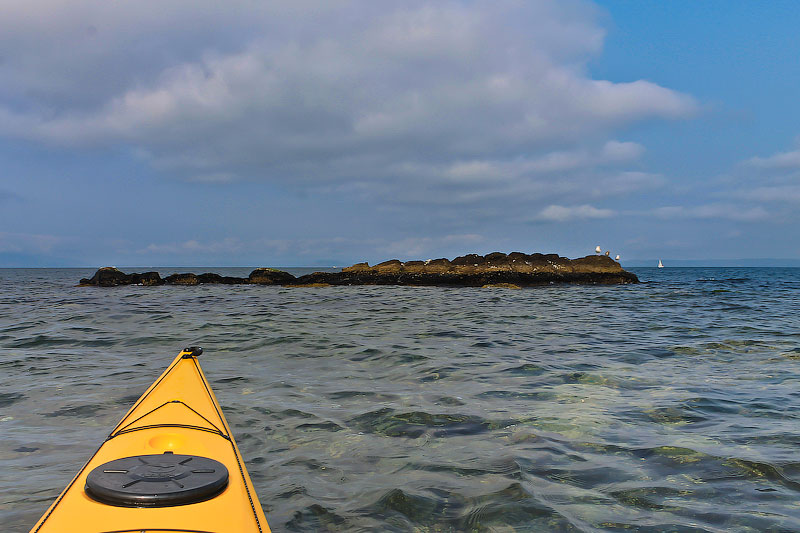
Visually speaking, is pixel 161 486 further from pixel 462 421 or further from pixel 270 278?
pixel 270 278

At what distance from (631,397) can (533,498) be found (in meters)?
3.58

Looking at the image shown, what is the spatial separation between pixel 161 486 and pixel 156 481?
0.32 feet

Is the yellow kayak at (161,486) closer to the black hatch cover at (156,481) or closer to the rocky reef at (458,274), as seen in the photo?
the black hatch cover at (156,481)

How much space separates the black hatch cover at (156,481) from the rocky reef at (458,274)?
103 feet

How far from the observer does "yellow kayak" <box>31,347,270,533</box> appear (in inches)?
96.6

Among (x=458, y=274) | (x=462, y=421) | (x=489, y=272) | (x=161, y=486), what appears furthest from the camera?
→ (x=458, y=274)

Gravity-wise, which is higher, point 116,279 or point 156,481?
point 116,279

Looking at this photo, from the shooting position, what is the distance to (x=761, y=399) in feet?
21.5

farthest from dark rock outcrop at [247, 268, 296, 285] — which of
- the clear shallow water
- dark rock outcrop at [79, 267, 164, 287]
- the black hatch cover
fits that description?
the black hatch cover

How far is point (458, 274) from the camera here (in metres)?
34.8

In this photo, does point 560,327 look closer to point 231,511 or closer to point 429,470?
point 429,470

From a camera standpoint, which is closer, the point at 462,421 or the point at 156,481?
the point at 156,481

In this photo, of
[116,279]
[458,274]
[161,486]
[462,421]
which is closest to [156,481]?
[161,486]

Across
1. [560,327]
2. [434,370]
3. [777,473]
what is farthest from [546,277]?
[777,473]
